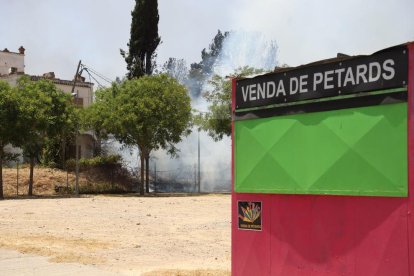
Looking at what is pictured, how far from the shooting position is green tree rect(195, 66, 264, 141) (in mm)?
40781

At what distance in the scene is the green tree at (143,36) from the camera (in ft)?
163

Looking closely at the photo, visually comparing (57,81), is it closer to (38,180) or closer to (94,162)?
(94,162)

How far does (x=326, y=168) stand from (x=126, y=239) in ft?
29.7

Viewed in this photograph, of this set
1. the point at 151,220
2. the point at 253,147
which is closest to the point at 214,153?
the point at 151,220

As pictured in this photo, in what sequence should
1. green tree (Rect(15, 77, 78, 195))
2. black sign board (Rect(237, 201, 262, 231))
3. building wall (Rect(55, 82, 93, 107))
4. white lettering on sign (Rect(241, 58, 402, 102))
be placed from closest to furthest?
white lettering on sign (Rect(241, 58, 402, 102)) < black sign board (Rect(237, 201, 262, 231)) < green tree (Rect(15, 77, 78, 195)) < building wall (Rect(55, 82, 93, 107))

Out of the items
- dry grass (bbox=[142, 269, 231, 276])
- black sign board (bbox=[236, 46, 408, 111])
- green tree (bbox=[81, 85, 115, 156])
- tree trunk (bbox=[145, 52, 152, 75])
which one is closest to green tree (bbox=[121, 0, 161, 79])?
tree trunk (bbox=[145, 52, 152, 75])

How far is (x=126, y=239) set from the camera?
13.0m

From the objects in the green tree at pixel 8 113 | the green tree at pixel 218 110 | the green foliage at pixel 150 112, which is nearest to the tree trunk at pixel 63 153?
the green foliage at pixel 150 112

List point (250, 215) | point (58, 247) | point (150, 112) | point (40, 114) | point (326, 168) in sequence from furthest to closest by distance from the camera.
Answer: point (150, 112) < point (40, 114) < point (58, 247) < point (250, 215) < point (326, 168)

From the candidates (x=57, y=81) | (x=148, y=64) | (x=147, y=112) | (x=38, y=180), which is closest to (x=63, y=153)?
(x=38, y=180)

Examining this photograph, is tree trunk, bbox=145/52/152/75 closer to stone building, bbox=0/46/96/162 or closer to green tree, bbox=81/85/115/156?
stone building, bbox=0/46/96/162

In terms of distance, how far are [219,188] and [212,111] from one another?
22.0ft

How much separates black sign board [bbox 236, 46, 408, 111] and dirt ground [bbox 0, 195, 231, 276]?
3918 mm

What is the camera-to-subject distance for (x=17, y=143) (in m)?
30.7
